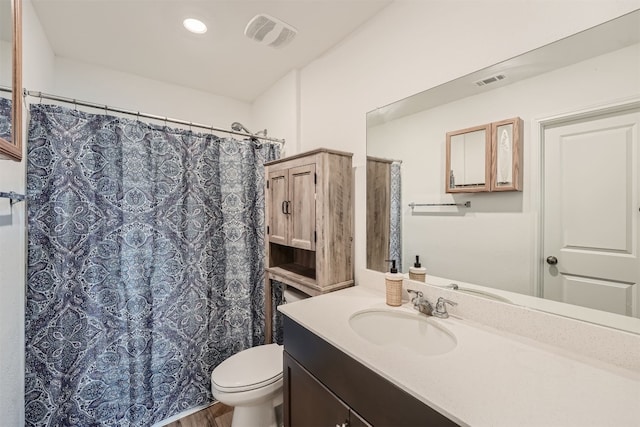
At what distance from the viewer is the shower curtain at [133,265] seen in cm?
133

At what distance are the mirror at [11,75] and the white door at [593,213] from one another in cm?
176

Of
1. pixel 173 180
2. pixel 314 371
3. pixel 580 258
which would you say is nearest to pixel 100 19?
pixel 173 180

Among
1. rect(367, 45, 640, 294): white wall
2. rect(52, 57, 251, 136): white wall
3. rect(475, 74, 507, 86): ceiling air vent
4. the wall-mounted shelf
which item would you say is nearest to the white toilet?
rect(367, 45, 640, 294): white wall

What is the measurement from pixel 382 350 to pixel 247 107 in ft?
8.51

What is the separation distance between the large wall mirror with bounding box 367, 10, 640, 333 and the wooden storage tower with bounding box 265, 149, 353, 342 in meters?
0.46

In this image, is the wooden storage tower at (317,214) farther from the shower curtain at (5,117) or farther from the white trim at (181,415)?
the shower curtain at (5,117)

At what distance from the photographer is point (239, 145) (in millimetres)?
1958

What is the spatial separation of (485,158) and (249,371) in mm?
1600

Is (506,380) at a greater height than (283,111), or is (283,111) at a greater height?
(283,111)

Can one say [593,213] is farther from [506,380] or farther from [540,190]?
[506,380]

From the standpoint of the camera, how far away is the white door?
0.77m

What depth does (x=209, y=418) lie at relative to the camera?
168cm

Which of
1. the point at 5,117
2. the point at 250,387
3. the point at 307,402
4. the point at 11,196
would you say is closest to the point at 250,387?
the point at 250,387

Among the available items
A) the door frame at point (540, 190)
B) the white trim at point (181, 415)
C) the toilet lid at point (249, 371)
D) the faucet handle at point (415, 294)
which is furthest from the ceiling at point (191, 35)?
the white trim at point (181, 415)
